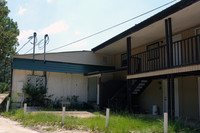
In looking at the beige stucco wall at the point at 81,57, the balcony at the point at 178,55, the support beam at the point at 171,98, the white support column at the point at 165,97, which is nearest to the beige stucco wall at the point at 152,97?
the white support column at the point at 165,97

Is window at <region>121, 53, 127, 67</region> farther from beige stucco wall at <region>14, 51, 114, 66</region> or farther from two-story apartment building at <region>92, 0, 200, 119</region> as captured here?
beige stucco wall at <region>14, 51, 114, 66</region>

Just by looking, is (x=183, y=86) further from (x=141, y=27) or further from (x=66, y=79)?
(x=66, y=79)

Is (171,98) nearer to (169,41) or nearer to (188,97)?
(188,97)

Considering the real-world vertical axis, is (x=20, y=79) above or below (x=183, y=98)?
above

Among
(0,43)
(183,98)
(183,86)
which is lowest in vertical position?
(183,98)

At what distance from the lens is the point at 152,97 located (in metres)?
12.9

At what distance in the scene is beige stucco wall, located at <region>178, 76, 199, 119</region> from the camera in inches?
390

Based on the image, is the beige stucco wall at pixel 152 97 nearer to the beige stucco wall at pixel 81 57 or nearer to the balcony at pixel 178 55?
the balcony at pixel 178 55

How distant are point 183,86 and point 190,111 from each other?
4.75ft

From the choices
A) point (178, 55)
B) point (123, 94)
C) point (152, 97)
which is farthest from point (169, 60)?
point (123, 94)

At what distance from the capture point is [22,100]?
13617 millimetres

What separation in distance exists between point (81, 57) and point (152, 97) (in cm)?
701

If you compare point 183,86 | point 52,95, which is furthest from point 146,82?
point 52,95

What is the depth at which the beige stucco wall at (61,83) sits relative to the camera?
13.8 metres
